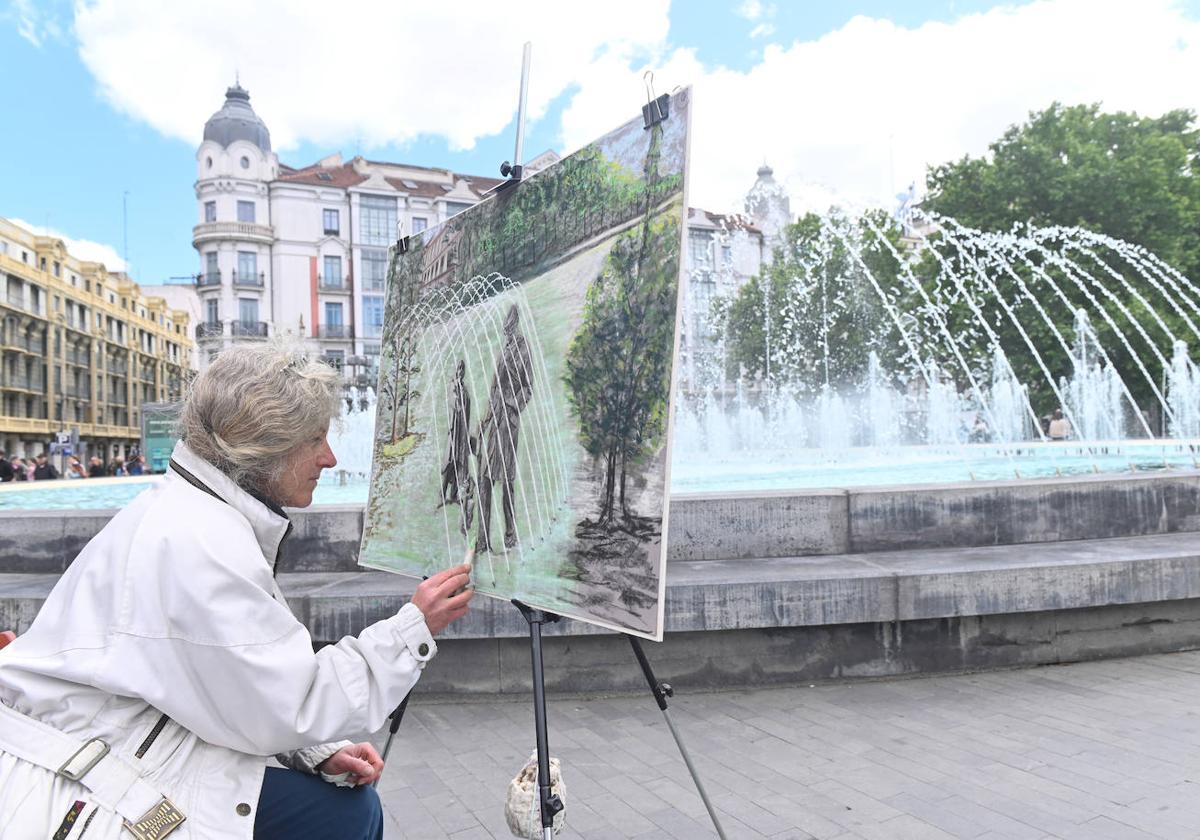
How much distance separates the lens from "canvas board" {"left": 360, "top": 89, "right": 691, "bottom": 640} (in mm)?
2188

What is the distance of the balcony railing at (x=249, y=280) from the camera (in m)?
47.3

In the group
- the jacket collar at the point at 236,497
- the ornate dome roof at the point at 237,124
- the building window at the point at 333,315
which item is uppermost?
the ornate dome roof at the point at 237,124

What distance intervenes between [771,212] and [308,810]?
46.6 m

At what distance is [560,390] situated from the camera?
7.86ft

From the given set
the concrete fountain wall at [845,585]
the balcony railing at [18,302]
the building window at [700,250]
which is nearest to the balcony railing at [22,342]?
the balcony railing at [18,302]

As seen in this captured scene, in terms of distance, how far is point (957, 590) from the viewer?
4.51 meters

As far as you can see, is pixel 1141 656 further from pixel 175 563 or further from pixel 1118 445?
pixel 1118 445

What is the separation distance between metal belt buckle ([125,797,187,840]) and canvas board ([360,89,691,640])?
1.08 m

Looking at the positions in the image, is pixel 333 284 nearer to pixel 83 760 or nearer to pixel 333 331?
pixel 333 331

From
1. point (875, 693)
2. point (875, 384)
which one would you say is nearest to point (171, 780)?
point (875, 693)

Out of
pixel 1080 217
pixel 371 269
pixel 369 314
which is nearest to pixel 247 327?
pixel 369 314

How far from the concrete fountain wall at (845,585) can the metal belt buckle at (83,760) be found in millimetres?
2901

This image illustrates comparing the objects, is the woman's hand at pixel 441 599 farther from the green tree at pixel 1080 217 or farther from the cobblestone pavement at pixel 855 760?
the green tree at pixel 1080 217

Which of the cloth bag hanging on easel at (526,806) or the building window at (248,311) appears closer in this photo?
the cloth bag hanging on easel at (526,806)
